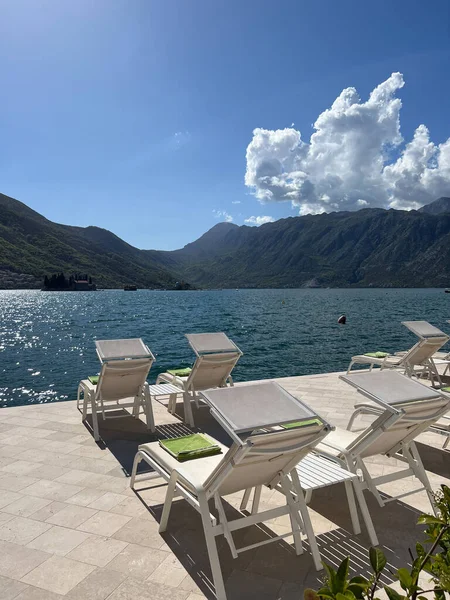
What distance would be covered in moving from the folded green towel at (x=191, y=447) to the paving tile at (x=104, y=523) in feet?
2.30

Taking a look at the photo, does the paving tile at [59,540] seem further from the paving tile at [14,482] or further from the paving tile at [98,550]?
the paving tile at [14,482]

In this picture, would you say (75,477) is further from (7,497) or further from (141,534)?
(141,534)

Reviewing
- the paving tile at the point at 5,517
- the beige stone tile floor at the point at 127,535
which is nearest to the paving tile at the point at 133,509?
the beige stone tile floor at the point at 127,535

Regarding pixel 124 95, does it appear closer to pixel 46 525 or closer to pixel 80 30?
pixel 80 30

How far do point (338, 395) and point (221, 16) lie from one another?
45.4ft

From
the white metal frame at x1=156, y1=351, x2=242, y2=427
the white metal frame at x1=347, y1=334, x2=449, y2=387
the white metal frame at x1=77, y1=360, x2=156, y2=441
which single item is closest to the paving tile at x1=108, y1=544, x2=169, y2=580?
the white metal frame at x1=77, y1=360, x2=156, y2=441

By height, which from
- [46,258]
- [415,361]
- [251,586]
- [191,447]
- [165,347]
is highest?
[46,258]

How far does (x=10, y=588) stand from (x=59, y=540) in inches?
22.5

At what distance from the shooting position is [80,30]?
43.0ft

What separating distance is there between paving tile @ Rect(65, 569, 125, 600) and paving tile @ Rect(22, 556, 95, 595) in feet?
0.16

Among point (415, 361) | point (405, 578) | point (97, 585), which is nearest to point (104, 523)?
point (97, 585)

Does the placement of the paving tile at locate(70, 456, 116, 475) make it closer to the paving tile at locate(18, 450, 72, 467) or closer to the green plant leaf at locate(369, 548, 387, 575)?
the paving tile at locate(18, 450, 72, 467)

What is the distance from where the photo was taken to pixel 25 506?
385 centimetres

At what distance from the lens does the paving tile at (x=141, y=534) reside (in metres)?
3.28
